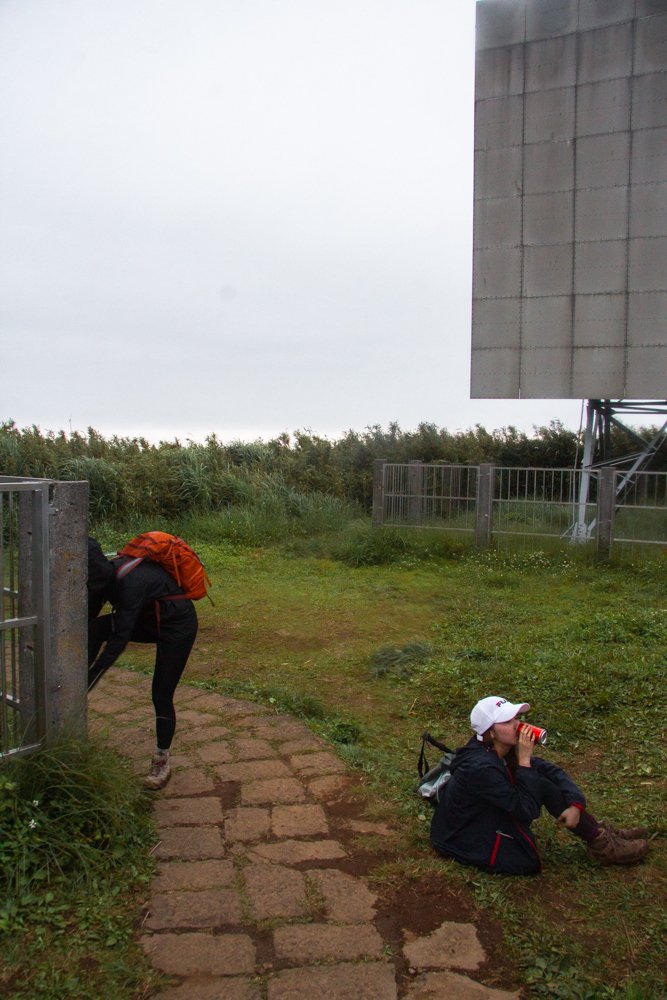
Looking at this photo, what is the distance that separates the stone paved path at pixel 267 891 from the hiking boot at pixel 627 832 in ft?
3.21

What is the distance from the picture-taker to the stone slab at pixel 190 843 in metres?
3.76

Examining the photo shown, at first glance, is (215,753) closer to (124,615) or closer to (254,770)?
(254,770)

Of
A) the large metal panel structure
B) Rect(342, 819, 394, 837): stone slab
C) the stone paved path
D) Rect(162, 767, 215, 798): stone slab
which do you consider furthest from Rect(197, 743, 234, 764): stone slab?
the large metal panel structure

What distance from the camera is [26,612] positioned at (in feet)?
12.8

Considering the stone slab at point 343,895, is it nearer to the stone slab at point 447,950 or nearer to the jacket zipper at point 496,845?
the stone slab at point 447,950

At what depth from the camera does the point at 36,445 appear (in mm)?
16234

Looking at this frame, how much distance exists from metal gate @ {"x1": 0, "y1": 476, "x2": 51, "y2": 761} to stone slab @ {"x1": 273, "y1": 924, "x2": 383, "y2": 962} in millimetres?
1505

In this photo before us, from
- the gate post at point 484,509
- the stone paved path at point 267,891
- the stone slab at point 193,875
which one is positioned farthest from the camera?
the gate post at point 484,509

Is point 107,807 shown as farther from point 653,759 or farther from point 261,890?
point 653,759

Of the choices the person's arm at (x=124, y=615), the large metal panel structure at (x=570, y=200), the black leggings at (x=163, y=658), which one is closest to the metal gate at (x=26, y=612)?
the person's arm at (x=124, y=615)

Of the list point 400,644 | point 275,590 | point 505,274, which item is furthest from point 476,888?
point 505,274

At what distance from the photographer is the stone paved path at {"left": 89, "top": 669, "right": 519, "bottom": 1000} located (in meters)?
2.91

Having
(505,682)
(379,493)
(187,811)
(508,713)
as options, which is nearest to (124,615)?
(187,811)

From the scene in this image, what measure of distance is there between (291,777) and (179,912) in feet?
4.61
